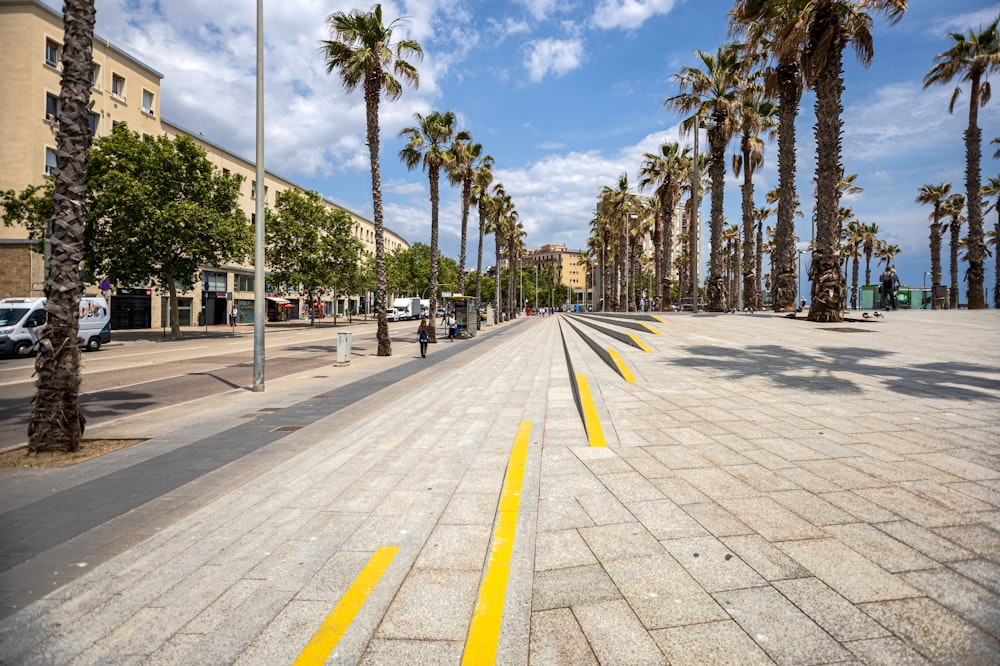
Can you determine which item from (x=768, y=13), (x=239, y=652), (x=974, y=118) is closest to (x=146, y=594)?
(x=239, y=652)

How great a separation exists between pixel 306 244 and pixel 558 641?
4964cm

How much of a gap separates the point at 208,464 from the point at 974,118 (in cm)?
3822

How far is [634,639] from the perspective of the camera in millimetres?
2426

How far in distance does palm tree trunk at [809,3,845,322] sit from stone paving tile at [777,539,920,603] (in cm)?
1722

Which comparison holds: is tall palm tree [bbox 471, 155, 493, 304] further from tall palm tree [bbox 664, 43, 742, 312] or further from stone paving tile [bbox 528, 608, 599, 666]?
stone paving tile [bbox 528, 608, 599, 666]

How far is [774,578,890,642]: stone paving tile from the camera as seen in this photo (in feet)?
7.89

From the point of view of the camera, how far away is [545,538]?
3.54 meters

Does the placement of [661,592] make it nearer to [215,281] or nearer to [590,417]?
[590,417]

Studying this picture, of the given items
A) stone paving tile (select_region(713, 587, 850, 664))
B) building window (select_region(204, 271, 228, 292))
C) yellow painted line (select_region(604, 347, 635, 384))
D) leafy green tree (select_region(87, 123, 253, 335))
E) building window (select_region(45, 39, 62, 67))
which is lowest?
stone paving tile (select_region(713, 587, 850, 664))

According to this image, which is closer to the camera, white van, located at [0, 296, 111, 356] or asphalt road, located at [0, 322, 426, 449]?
asphalt road, located at [0, 322, 426, 449]

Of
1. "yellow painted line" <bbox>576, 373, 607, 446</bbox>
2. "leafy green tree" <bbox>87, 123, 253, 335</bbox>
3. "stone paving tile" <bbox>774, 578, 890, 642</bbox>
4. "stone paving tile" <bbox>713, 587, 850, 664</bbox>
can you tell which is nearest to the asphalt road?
"leafy green tree" <bbox>87, 123, 253, 335</bbox>

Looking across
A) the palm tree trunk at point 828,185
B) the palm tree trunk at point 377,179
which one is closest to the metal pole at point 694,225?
the palm tree trunk at point 828,185

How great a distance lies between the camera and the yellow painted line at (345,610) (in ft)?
7.84

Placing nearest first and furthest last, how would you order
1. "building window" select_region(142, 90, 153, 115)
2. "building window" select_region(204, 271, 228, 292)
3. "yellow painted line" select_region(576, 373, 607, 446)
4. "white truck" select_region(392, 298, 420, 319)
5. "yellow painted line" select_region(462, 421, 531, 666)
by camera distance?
"yellow painted line" select_region(462, 421, 531, 666) < "yellow painted line" select_region(576, 373, 607, 446) < "building window" select_region(142, 90, 153, 115) < "building window" select_region(204, 271, 228, 292) < "white truck" select_region(392, 298, 420, 319)
